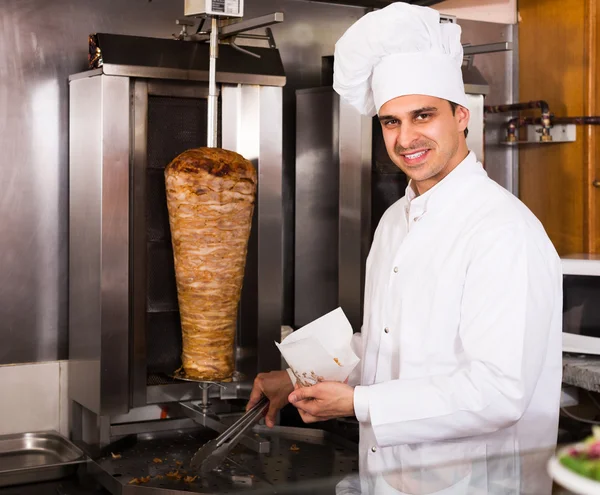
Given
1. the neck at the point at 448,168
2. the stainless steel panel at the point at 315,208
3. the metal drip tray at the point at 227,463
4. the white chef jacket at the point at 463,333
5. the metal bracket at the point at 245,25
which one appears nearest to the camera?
the white chef jacket at the point at 463,333

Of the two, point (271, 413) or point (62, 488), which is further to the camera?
point (62, 488)

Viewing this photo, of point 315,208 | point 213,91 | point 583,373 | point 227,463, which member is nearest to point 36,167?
point 213,91

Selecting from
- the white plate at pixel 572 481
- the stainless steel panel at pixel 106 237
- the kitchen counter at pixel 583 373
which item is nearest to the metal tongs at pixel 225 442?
the stainless steel panel at pixel 106 237

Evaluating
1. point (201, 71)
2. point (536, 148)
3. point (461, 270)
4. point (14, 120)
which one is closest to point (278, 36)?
point (201, 71)

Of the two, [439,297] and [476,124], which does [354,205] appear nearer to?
[476,124]

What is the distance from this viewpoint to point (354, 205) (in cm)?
289

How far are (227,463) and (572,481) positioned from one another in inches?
63.3

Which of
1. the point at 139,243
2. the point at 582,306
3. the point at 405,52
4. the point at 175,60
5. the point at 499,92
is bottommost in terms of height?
the point at 582,306

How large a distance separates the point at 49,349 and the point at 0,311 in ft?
0.66

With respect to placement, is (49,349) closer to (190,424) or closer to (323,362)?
(190,424)

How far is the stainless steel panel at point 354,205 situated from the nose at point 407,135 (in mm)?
1077

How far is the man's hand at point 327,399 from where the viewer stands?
1.66m

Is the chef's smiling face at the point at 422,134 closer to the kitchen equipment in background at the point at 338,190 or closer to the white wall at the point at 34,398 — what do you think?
the kitchen equipment in background at the point at 338,190

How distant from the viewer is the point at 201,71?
2496 millimetres
